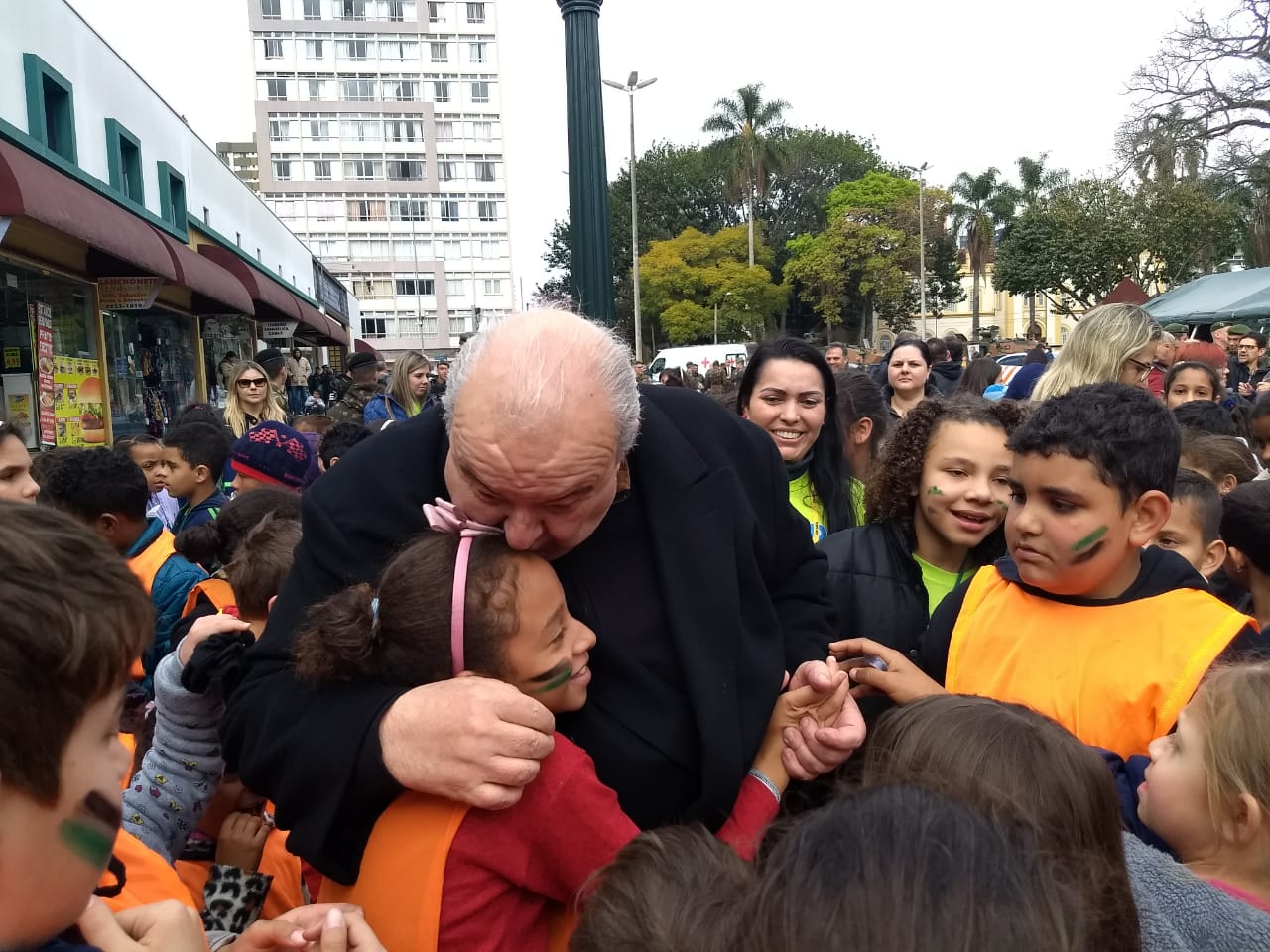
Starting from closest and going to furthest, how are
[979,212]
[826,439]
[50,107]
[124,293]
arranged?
[826,439] → [50,107] → [124,293] → [979,212]

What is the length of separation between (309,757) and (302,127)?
74.7m

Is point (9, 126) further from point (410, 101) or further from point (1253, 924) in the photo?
point (410, 101)

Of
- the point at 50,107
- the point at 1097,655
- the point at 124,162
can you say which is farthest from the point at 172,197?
the point at 1097,655

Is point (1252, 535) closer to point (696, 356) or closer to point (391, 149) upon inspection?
point (696, 356)

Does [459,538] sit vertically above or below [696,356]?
below

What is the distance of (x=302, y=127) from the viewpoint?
6744cm

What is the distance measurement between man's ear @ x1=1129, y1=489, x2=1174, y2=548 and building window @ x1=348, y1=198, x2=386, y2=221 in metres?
72.6

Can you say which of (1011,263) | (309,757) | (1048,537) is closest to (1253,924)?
(1048,537)

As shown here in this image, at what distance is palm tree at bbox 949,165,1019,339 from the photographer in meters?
54.9

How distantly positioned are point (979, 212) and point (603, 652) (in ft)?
197

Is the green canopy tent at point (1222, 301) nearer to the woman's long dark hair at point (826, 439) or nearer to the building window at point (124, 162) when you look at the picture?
the woman's long dark hair at point (826, 439)

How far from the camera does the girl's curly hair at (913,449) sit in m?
2.73

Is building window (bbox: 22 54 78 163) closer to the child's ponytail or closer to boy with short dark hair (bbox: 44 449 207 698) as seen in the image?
boy with short dark hair (bbox: 44 449 207 698)

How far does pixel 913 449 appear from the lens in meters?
2.76
